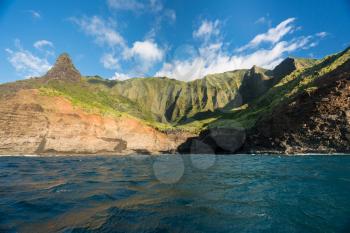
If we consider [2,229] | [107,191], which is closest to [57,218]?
[2,229]

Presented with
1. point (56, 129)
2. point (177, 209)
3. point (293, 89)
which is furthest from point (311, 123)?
point (56, 129)

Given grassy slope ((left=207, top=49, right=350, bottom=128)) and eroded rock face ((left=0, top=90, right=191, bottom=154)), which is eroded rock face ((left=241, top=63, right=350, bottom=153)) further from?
eroded rock face ((left=0, top=90, right=191, bottom=154))

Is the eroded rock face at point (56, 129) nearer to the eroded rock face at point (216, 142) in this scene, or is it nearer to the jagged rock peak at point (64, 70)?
the eroded rock face at point (216, 142)

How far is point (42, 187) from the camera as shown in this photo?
49.2 ft

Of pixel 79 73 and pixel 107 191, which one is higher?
pixel 79 73

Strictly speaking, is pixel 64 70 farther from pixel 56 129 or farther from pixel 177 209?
pixel 177 209

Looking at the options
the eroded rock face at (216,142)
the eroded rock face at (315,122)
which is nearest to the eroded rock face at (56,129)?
the eroded rock face at (216,142)

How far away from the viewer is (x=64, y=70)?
12688 centimetres

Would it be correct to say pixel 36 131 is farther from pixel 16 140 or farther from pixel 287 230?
pixel 287 230

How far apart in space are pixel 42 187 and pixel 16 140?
63.3m

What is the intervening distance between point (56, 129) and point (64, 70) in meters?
63.0

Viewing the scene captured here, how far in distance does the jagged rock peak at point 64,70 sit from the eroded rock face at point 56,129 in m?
47.7

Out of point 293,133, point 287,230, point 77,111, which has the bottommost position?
point 287,230

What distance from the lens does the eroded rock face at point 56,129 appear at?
68.6 m
